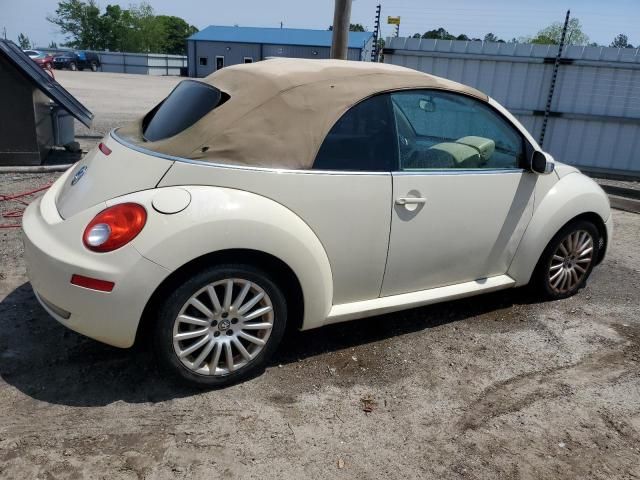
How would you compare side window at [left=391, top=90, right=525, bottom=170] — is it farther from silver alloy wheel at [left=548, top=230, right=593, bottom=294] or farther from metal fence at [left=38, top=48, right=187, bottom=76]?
metal fence at [left=38, top=48, right=187, bottom=76]

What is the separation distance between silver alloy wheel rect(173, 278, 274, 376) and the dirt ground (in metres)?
0.19

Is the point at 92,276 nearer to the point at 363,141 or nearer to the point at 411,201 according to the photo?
the point at 363,141

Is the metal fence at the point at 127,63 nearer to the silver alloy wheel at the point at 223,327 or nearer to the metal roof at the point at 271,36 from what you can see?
the metal roof at the point at 271,36

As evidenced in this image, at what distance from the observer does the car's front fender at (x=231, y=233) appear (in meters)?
2.68

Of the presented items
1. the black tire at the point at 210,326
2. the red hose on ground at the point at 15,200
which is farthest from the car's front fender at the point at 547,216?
the red hose on ground at the point at 15,200

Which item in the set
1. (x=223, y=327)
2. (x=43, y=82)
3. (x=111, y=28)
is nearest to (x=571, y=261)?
(x=223, y=327)

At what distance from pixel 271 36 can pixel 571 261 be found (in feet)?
191

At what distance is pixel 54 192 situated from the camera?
3.41 meters

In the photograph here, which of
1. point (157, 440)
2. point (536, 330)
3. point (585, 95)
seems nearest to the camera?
point (157, 440)

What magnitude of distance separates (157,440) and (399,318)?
2.03m

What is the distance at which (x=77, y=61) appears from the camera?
4838 centimetres

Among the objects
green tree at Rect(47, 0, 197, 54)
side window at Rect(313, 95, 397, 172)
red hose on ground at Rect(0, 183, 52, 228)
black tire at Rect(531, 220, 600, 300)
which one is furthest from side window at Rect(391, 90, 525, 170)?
green tree at Rect(47, 0, 197, 54)

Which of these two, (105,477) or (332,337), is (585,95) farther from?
(105,477)

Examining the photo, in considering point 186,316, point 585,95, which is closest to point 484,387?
point 186,316
